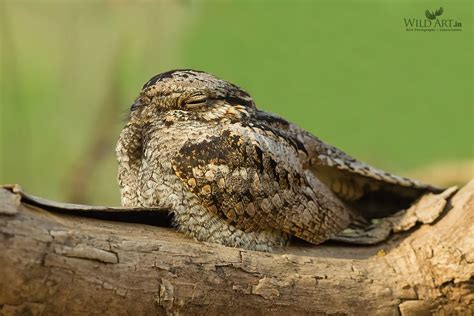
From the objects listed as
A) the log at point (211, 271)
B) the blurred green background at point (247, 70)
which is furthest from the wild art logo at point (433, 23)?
the log at point (211, 271)

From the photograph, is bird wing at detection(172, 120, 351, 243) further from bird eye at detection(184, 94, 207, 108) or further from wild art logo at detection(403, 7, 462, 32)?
wild art logo at detection(403, 7, 462, 32)

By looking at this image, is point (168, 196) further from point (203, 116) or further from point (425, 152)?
point (425, 152)

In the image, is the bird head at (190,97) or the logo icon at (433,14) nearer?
the bird head at (190,97)

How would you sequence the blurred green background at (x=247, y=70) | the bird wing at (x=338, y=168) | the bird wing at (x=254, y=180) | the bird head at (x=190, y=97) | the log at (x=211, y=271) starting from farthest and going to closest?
1. the blurred green background at (x=247, y=70)
2. the bird wing at (x=338, y=168)
3. the bird head at (x=190, y=97)
4. the bird wing at (x=254, y=180)
5. the log at (x=211, y=271)

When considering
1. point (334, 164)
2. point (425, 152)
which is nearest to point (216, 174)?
point (334, 164)

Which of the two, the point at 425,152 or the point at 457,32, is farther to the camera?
A: the point at 425,152

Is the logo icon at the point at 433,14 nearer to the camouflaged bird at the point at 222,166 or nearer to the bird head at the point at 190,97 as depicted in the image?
the camouflaged bird at the point at 222,166

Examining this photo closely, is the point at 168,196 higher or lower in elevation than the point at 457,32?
lower
